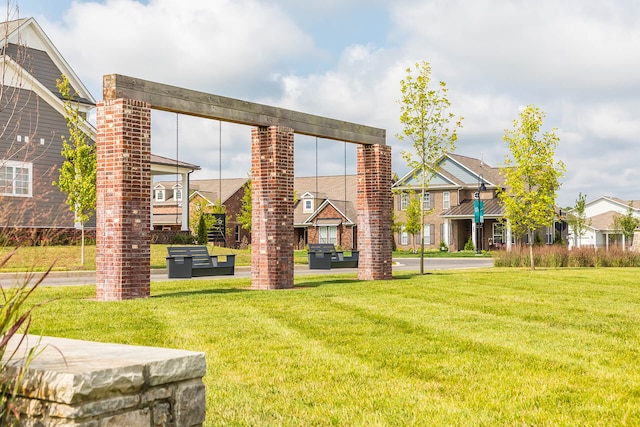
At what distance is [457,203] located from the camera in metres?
57.5

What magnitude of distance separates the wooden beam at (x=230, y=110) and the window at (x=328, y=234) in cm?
4033

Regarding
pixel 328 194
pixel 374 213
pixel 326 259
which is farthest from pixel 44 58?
pixel 328 194

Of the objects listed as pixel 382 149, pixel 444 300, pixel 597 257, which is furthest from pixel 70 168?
pixel 597 257

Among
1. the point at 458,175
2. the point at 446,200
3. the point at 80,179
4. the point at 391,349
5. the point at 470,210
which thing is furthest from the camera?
the point at 458,175

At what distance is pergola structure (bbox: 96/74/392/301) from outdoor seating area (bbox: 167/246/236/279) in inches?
195

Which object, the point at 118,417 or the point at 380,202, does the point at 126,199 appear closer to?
the point at 380,202

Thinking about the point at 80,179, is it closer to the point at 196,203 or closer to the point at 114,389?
the point at 114,389

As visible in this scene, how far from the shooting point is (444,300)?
14258 mm

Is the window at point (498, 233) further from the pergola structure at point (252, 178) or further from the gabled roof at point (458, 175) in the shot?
the pergola structure at point (252, 178)

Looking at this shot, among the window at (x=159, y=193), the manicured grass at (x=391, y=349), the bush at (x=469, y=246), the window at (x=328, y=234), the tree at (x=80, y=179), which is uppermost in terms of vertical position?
the window at (x=159, y=193)

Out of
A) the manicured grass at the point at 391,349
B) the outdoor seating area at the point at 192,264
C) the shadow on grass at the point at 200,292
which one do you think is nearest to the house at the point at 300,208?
the outdoor seating area at the point at 192,264

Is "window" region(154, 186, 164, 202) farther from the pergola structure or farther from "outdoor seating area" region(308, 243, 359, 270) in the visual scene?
the pergola structure

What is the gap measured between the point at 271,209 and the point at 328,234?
4455cm

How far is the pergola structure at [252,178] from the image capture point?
13.5 m
